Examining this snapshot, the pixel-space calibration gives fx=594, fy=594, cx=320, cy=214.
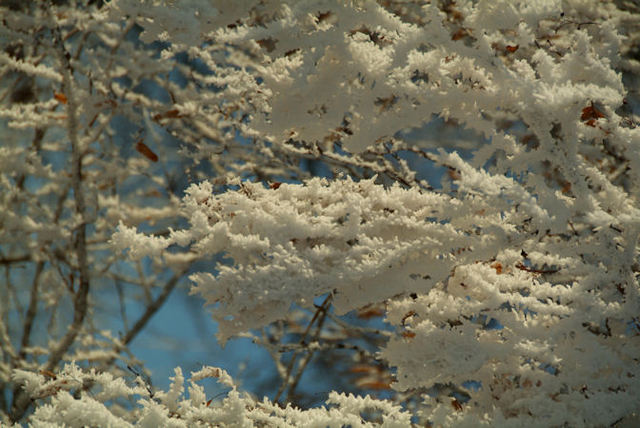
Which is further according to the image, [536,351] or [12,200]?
[12,200]

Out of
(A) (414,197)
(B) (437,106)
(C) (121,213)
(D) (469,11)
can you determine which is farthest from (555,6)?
(C) (121,213)

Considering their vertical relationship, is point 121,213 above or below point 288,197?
above

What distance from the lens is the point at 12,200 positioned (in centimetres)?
306

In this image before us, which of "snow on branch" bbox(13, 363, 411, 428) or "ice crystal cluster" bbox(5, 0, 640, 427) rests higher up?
"ice crystal cluster" bbox(5, 0, 640, 427)

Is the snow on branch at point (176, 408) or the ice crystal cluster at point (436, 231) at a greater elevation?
the ice crystal cluster at point (436, 231)

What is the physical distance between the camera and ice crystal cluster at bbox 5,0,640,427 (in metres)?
1.15

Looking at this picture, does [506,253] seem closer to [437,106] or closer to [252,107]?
[437,106]

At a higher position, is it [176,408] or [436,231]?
[436,231]

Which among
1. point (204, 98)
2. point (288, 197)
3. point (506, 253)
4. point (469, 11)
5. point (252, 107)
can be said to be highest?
point (204, 98)

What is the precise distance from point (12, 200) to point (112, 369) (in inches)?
39.9

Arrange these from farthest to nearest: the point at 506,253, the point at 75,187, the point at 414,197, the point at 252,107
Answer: the point at 75,187
the point at 252,107
the point at 506,253
the point at 414,197

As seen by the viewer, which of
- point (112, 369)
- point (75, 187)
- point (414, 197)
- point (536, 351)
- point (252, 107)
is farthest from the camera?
point (112, 369)

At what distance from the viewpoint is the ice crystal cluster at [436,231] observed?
115cm

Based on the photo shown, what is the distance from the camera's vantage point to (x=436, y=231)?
4.10 ft
